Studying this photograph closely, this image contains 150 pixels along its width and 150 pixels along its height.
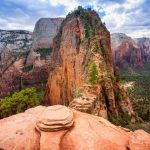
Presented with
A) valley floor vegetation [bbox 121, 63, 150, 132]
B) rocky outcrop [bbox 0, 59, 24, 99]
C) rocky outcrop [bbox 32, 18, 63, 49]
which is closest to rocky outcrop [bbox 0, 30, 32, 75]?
rocky outcrop [bbox 0, 59, 24, 99]

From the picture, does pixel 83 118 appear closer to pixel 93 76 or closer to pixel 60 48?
pixel 93 76

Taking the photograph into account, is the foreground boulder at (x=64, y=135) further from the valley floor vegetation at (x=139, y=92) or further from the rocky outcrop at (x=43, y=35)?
the rocky outcrop at (x=43, y=35)

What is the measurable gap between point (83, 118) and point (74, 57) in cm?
4994

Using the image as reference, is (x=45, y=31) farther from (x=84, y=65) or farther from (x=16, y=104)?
(x=84, y=65)

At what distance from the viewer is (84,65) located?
2169 inches

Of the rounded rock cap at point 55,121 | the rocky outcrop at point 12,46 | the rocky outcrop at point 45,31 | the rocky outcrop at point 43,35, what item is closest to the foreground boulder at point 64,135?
the rounded rock cap at point 55,121

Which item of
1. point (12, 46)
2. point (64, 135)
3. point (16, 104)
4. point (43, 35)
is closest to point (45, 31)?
point (43, 35)

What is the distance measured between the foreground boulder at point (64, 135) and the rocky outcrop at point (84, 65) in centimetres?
2850

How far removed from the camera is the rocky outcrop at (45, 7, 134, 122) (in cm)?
4669

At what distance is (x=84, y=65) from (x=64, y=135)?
43.4 meters

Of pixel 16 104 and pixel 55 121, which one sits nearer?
pixel 55 121

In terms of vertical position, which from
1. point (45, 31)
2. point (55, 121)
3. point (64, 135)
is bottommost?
point (64, 135)

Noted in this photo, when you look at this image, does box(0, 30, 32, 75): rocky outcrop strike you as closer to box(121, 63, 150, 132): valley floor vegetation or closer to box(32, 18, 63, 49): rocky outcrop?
box(32, 18, 63, 49): rocky outcrop

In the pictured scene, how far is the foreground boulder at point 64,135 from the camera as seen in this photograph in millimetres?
11570
